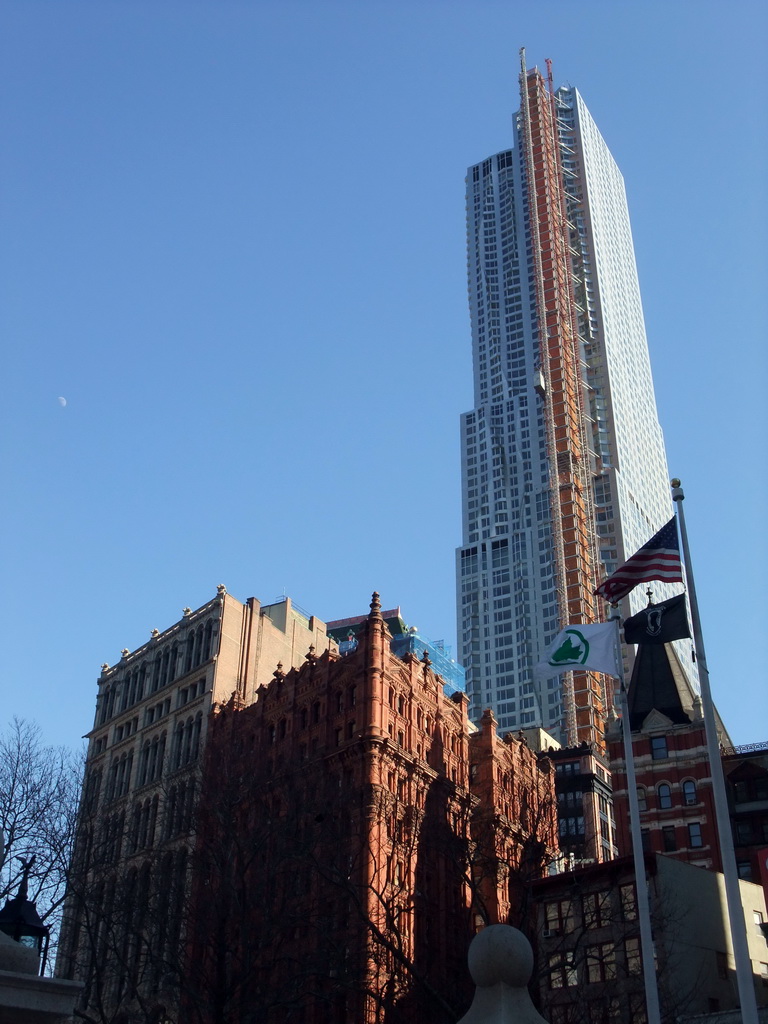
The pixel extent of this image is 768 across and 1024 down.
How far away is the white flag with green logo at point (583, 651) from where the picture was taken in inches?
1171

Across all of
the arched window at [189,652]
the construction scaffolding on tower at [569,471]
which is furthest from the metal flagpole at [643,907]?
the construction scaffolding on tower at [569,471]

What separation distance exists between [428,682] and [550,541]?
117m

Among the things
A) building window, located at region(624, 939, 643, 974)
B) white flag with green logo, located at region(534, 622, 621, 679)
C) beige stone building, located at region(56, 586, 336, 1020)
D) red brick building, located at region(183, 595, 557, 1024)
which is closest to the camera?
white flag with green logo, located at region(534, 622, 621, 679)

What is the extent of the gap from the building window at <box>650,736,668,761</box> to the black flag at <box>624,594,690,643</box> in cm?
4335

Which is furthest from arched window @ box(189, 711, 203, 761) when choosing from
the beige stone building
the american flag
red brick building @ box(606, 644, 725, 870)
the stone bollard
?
the stone bollard

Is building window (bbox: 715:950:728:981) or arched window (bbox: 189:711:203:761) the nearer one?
building window (bbox: 715:950:728:981)

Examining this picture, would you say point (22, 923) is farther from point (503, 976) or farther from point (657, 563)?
point (657, 563)

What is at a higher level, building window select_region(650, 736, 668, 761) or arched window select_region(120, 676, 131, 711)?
arched window select_region(120, 676, 131, 711)

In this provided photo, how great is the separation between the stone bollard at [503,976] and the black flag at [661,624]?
17002 mm

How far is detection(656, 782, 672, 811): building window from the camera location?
67994mm

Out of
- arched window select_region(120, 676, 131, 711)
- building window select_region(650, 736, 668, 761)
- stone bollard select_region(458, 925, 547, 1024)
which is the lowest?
stone bollard select_region(458, 925, 547, 1024)

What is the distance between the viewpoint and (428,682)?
240 ft

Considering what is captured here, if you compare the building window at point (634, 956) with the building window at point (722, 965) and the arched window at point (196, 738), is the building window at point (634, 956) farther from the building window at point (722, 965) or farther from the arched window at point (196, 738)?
the arched window at point (196, 738)

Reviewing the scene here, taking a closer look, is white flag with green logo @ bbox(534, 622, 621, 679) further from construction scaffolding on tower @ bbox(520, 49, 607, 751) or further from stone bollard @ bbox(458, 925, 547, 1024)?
construction scaffolding on tower @ bbox(520, 49, 607, 751)
